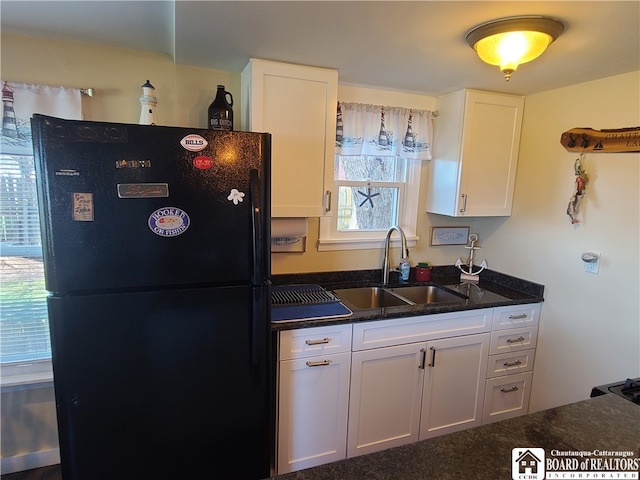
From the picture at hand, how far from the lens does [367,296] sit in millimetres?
2408

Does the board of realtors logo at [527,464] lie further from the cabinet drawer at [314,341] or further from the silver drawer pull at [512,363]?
the silver drawer pull at [512,363]

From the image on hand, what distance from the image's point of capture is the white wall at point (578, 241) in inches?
73.9

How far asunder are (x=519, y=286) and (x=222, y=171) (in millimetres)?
2058

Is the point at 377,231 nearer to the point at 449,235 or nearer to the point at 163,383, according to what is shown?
the point at 449,235

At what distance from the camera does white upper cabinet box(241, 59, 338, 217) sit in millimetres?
1799

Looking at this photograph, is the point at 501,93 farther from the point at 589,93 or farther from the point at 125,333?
the point at 125,333

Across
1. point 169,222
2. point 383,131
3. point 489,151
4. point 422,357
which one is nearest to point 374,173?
point 383,131

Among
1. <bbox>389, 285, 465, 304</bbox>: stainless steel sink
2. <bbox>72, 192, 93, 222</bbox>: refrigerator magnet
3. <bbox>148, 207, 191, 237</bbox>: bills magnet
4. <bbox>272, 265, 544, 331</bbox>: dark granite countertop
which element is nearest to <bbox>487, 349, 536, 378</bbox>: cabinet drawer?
<bbox>272, 265, 544, 331</bbox>: dark granite countertop

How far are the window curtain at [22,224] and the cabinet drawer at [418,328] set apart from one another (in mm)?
1631

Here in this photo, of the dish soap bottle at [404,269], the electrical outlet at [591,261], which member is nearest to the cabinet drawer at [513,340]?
the electrical outlet at [591,261]

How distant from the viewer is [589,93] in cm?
200

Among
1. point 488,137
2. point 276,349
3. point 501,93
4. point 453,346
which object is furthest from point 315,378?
point 501,93

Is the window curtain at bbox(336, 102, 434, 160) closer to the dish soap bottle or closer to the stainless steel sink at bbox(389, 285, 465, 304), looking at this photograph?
the dish soap bottle

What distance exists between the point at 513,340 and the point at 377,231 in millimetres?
1064
